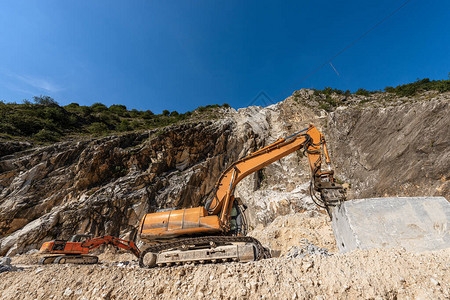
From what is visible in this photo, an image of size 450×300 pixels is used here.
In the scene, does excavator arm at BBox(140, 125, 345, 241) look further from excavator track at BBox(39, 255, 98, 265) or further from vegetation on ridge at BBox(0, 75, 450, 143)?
vegetation on ridge at BBox(0, 75, 450, 143)

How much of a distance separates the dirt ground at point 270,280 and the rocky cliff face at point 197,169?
8.06 meters

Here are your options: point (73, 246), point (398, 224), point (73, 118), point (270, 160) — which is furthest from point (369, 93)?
point (73, 118)

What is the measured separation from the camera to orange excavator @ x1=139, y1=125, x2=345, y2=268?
543cm

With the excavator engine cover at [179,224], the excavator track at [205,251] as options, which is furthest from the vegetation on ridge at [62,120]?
the excavator track at [205,251]

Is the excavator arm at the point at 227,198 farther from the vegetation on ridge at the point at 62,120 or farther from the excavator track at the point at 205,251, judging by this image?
the vegetation on ridge at the point at 62,120

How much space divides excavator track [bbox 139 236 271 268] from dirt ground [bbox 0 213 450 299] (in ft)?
3.79

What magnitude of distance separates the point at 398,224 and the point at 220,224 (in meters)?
3.88

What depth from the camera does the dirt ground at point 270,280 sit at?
3072mm

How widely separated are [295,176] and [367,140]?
4.70m

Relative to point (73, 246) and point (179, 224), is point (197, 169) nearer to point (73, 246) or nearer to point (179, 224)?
point (73, 246)

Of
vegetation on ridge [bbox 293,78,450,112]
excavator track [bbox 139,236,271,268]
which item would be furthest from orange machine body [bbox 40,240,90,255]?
vegetation on ridge [bbox 293,78,450,112]

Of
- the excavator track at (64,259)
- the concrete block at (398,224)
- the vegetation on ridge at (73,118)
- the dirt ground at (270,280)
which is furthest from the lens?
the vegetation on ridge at (73,118)

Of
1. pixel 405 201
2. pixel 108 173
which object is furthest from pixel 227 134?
pixel 405 201

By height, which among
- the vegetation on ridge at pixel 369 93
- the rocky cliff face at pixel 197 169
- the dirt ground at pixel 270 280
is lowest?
the dirt ground at pixel 270 280
